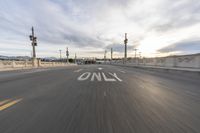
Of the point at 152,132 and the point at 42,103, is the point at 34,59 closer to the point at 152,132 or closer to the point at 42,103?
the point at 42,103

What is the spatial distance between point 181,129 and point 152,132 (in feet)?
2.06

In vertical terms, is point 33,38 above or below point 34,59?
above

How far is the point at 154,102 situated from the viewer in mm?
4270

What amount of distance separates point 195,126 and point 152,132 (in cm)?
101

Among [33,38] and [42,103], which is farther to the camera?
[33,38]

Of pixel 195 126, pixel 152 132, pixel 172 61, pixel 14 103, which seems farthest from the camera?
pixel 172 61

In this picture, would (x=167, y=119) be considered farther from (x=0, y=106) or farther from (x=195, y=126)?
(x=0, y=106)

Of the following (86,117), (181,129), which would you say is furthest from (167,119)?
(86,117)

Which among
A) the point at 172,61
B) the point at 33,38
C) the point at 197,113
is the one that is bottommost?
the point at 197,113

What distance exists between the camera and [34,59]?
104 ft

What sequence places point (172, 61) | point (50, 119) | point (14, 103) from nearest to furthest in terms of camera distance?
point (50, 119)
point (14, 103)
point (172, 61)

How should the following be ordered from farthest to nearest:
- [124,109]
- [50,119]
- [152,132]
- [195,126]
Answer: [124,109], [50,119], [195,126], [152,132]

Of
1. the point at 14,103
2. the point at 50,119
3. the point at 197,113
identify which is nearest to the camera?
the point at 50,119

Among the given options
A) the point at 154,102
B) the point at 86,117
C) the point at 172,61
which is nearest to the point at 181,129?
the point at 154,102
